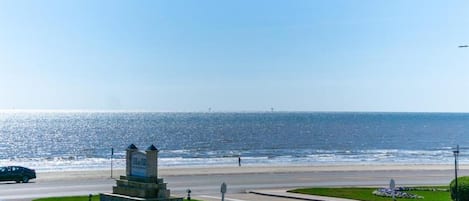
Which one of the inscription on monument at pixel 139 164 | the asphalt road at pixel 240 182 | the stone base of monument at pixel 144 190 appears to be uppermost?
the inscription on monument at pixel 139 164

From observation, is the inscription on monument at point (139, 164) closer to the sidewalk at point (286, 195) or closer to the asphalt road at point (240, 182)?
the asphalt road at point (240, 182)

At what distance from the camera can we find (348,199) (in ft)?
121

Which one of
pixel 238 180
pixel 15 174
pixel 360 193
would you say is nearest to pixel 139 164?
pixel 360 193

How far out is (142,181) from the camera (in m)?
23.8

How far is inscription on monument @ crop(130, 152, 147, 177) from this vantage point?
23.9 meters

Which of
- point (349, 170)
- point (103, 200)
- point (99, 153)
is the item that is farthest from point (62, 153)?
point (103, 200)

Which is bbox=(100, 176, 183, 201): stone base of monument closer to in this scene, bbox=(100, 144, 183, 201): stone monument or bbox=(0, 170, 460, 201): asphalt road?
bbox=(100, 144, 183, 201): stone monument

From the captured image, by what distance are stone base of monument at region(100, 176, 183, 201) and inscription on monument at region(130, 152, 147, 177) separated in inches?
7.0

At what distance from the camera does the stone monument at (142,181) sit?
23469 mm

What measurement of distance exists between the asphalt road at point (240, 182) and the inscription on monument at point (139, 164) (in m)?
14.0

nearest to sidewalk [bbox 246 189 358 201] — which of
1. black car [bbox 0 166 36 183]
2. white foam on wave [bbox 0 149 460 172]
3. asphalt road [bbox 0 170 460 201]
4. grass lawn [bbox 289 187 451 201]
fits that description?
grass lawn [bbox 289 187 451 201]

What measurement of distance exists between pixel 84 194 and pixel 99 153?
66.1 metres

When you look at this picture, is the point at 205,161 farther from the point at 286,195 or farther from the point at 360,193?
the point at 286,195

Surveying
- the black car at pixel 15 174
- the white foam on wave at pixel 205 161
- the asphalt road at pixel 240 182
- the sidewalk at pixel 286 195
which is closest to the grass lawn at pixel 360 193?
the sidewalk at pixel 286 195
